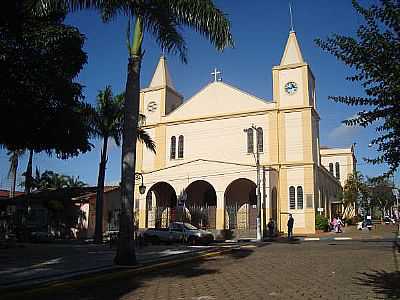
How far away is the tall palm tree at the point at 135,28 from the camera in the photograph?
1320 cm

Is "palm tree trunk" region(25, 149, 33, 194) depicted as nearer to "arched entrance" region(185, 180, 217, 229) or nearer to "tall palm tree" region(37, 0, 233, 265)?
"arched entrance" region(185, 180, 217, 229)

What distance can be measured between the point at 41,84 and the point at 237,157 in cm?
2484

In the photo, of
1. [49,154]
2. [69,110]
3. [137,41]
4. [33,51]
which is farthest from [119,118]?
[137,41]

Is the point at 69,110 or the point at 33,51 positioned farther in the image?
the point at 69,110

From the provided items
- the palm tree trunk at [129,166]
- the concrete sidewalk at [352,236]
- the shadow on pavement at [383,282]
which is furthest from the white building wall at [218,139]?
the shadow on pavement at [383,282]

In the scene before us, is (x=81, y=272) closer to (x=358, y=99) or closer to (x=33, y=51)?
(x=358, y=99)

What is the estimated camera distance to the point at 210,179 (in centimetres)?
3612

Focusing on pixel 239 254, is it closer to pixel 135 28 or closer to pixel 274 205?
pixel 135 28

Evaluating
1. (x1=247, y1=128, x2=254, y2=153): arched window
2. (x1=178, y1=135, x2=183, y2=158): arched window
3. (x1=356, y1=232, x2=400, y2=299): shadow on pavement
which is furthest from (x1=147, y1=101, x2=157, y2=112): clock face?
(x1=356, y1=232, x2=400, y2=299): shadow on pavement

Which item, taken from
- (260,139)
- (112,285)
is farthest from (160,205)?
(112,285)

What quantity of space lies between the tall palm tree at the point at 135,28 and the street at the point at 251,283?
7.79 feet

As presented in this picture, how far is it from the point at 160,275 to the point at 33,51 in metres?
9.53

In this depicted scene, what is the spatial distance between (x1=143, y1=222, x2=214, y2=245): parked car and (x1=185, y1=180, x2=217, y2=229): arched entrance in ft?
30.8

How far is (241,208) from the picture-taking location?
3662 cm
